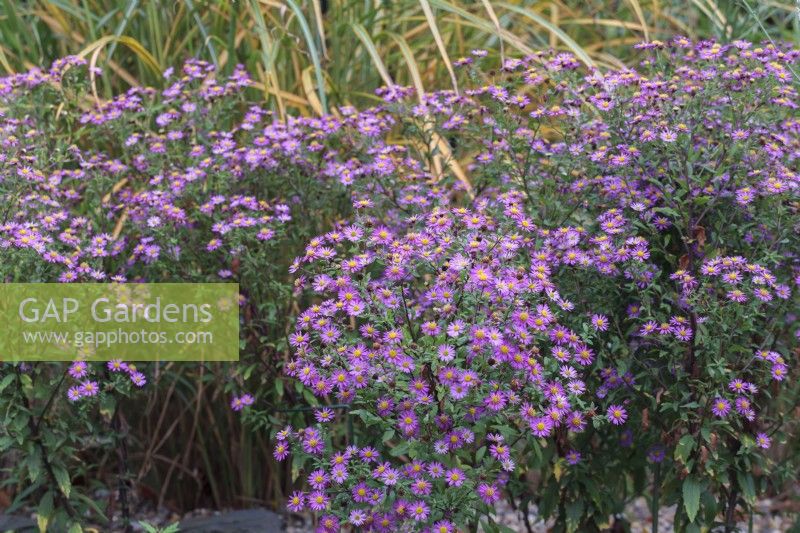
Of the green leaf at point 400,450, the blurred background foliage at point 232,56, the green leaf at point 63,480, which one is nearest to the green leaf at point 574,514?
the green leaf at point 400,450

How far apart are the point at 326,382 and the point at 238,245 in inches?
22.9

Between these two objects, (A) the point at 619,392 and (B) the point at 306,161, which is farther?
(B) the point at 306,161

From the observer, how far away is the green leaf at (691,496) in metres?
2.34

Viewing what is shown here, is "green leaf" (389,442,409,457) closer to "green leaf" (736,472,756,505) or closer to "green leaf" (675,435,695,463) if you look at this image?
"green leaf" (675,435,695,463)

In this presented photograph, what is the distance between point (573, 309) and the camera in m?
2.48

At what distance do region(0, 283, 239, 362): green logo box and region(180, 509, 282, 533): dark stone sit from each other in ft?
1.63

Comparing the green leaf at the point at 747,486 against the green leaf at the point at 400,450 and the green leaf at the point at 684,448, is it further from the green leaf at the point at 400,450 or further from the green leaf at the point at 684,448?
the green leaf at the point at 400,450

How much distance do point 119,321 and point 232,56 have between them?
1094 mm

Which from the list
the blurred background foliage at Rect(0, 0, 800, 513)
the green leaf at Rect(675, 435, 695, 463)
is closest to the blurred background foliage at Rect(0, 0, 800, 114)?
the blurred background foliage at Rect(0, 0, 800, 513)

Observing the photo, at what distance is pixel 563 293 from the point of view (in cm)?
249

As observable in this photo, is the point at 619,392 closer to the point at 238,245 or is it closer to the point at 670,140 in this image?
the point at 670,140

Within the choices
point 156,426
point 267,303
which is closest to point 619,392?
point 267,303

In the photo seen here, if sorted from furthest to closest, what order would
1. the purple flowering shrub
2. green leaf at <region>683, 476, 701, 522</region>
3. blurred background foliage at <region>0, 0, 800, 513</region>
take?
blurred background foliage at <region>0, 0, 800, 513</region> → green leaf at <region>683, 476, 701, 522</region> → the purple flowering shrub

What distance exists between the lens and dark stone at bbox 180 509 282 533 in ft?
9.38
